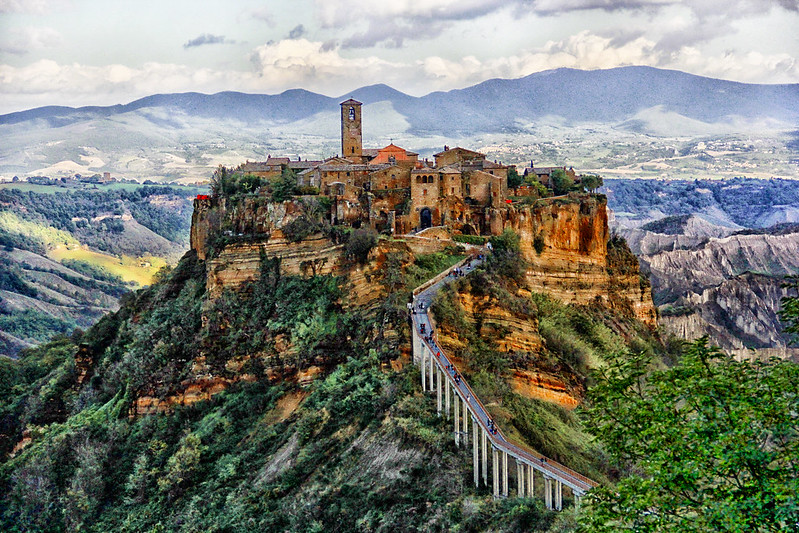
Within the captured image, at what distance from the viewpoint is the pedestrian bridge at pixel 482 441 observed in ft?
83.4

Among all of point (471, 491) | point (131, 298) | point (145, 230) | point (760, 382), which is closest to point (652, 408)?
point (760, 382)

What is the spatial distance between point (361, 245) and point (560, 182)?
18640 mm

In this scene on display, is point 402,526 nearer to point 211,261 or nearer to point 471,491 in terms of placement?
point 471,491

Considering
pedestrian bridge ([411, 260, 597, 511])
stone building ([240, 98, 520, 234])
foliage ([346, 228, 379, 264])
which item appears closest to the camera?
pedestrian bridge ([411, 260, 597, 511])

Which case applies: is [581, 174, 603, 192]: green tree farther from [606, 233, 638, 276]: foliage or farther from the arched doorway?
the arched doorway

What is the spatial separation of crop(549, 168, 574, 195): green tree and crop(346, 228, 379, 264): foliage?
1711cm

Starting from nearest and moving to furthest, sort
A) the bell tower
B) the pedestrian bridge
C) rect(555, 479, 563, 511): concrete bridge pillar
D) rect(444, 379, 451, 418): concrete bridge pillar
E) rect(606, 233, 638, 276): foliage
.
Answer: rect(555, 479, 563, 511): concrete bridge pillar, the pedestrian bridge, rect(444, 379, 451, 418): concrete bridge pillar, rect(606, 233, 638, 276): foliage, the bell tower

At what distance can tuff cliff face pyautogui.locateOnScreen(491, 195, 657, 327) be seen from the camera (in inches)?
1902

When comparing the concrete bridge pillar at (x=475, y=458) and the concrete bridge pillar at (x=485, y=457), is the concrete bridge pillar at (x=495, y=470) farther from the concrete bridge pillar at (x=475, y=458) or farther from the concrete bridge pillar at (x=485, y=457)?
the concrete bridge pillar at (x=475, y=458)

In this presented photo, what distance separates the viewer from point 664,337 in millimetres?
59250

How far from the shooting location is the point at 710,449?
16.2m

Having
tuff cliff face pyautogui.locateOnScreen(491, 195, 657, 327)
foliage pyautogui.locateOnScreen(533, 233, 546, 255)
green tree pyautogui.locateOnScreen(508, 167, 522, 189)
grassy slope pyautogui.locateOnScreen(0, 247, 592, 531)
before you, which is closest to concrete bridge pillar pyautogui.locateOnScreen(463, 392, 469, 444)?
grassy slope pyautogui.locateOnScreen(0, 247, 592, 531)

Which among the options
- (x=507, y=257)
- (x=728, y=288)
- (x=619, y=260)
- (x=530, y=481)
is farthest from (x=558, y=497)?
(x=728, y=288)

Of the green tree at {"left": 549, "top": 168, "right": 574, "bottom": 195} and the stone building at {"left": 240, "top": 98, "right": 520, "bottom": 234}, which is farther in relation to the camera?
the green tree at {"left": 549, "top": 168, "right": 574, "bottom": 195}
